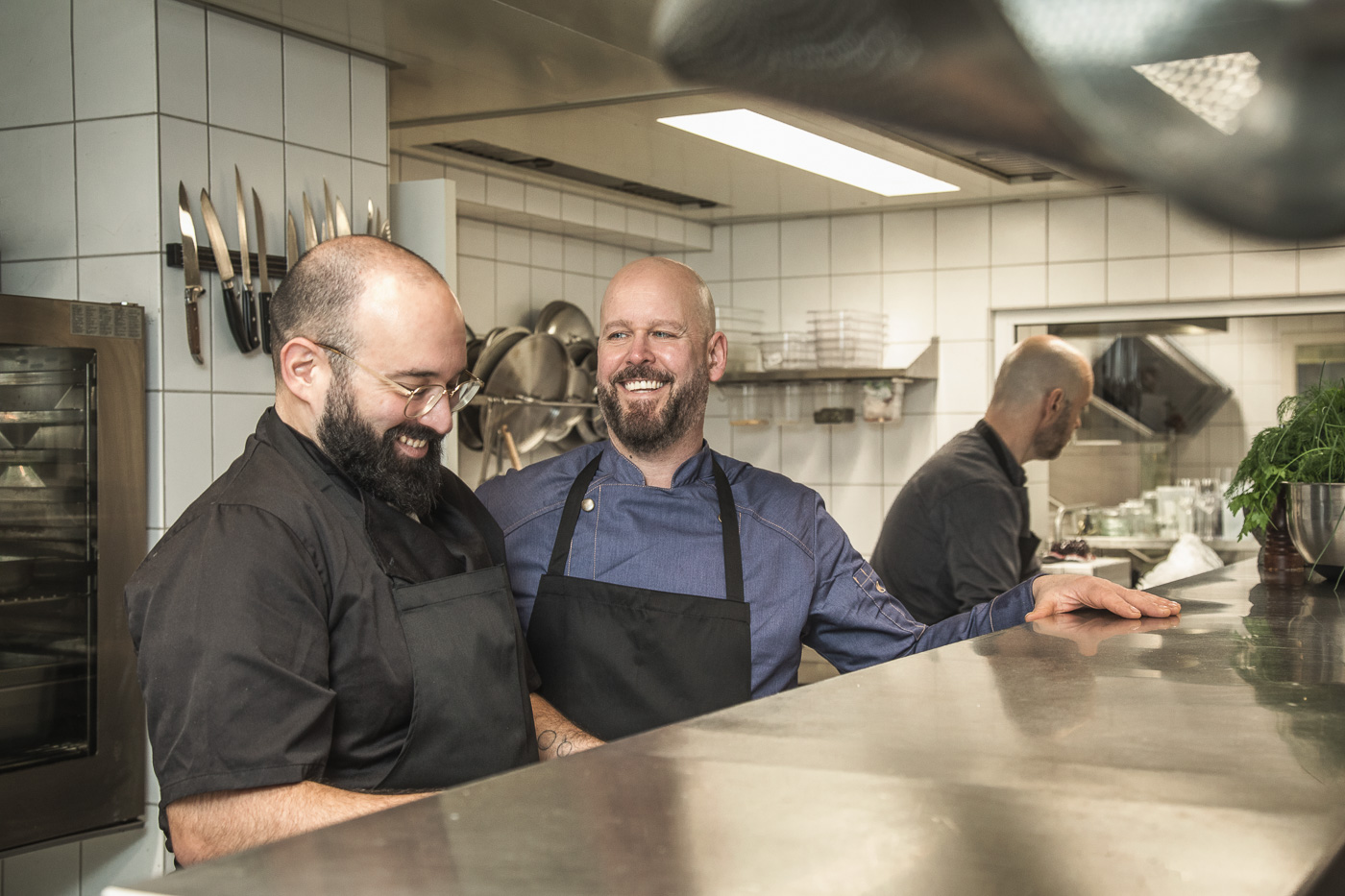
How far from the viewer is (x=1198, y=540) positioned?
390cm

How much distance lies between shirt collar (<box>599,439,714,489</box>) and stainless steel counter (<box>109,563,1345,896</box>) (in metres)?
0.98

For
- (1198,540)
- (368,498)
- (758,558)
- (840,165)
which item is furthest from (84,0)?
(1198,540)

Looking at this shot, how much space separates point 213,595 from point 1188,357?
4051 millimetres

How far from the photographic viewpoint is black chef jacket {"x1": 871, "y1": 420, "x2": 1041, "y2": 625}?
273cm

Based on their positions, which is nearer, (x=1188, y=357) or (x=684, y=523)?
(x=684, y=523)

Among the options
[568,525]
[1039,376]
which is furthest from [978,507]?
[568,525]

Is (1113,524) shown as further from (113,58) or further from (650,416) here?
(113,58)

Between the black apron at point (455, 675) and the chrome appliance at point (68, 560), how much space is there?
1165 mm

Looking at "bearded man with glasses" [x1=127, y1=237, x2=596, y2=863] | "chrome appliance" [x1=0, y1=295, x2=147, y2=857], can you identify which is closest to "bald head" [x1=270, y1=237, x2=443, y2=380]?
"bearded man with glasses" [x1=127, y1=237, x2=596, y2=863]

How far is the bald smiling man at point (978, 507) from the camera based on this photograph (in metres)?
2.75

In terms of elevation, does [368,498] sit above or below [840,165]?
below

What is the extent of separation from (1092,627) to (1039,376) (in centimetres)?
195

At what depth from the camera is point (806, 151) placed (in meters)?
3.58

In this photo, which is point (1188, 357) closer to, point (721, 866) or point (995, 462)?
point (995, 462)
